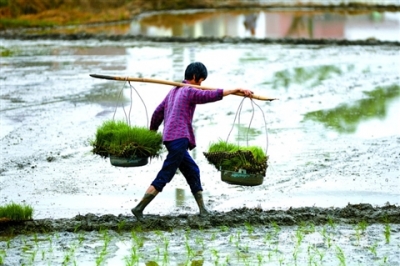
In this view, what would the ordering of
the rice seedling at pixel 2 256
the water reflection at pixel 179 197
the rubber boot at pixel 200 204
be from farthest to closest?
the water reflection at pixel 179 197 < the rubber boot at pixel 200 204 < the rice seedling at pixel 2 256

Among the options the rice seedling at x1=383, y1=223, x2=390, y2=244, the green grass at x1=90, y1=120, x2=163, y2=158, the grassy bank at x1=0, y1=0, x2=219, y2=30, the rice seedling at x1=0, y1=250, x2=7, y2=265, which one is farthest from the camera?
the grassy bank at x1=0, y1=0, x2=219, y2=30

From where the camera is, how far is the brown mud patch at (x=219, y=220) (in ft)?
26.4

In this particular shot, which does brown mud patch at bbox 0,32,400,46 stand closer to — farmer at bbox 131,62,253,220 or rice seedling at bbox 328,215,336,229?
rice seedling at bbox 328,215,336,229

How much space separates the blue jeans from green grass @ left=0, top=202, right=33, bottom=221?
1.09 m

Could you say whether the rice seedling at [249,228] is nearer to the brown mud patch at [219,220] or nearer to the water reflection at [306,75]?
the brown mud patch at [219,220]

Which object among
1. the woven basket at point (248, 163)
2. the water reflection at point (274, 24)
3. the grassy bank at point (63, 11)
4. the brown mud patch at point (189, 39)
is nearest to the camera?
the woven basket at point (248, 163)

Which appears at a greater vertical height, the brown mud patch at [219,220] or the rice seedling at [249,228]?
the brown mud patch at [219,220]

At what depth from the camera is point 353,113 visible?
14.4 meters

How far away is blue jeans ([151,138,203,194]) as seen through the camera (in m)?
8.12

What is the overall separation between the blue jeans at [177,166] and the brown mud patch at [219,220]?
300 mm

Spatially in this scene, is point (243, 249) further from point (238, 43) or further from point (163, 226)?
point (238, 43)

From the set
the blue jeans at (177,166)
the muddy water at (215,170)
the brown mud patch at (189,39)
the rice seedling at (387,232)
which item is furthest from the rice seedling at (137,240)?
the brown mud patch at (189,39)

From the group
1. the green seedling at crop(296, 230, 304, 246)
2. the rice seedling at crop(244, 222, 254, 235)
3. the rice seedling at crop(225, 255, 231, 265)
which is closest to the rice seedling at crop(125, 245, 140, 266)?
the rice seedling at crop(225, 255, 231, 265)

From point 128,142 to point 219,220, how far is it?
3.54 ft
